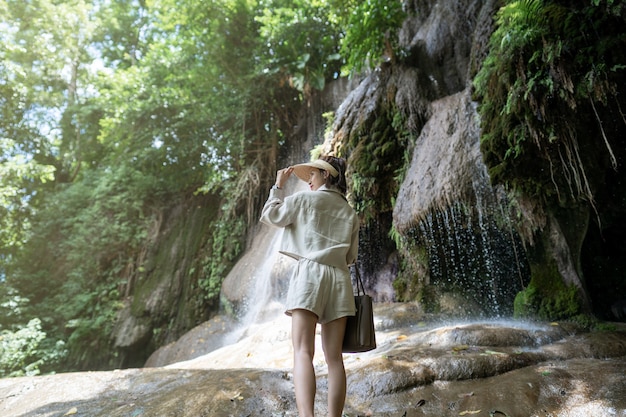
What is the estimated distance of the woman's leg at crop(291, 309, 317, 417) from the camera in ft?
6.86

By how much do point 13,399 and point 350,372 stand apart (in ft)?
11.6

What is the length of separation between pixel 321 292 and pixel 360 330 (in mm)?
371

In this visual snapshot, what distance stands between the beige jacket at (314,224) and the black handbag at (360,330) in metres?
0.28

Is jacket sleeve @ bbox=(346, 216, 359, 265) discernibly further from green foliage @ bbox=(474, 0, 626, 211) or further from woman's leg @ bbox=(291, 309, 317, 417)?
green foliage @ bbox=(474, 0, 626, 211)

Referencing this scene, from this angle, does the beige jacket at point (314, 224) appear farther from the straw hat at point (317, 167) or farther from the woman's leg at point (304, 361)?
the woman's leg at point (304, 361)

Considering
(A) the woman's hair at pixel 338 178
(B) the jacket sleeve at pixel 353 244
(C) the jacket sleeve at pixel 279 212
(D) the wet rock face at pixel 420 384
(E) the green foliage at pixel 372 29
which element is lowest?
(D) the wet rock face at pixel 420 384

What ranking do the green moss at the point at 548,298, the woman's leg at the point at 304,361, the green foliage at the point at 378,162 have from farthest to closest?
the green foliage at the point at 378,162 → the green moss at the point at 548,298 → the woman's leg at the point at 304,361

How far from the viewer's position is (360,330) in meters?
2.38

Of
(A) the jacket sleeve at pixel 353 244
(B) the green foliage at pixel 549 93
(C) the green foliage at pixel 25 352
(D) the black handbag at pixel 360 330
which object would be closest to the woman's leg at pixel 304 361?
(D) the black handbag at pixel 360 330

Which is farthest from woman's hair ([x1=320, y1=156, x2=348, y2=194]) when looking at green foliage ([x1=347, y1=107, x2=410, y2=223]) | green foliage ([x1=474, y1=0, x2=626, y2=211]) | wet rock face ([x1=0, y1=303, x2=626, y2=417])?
green foliage ([x1=347, y1=107, x2=410, y2=223])

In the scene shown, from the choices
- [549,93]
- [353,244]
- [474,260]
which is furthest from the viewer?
[474,260]

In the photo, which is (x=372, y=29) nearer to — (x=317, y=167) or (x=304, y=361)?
(x=317, y=167)

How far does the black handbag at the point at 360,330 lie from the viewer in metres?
2.37

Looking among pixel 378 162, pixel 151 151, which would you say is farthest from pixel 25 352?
pixel 378 162
